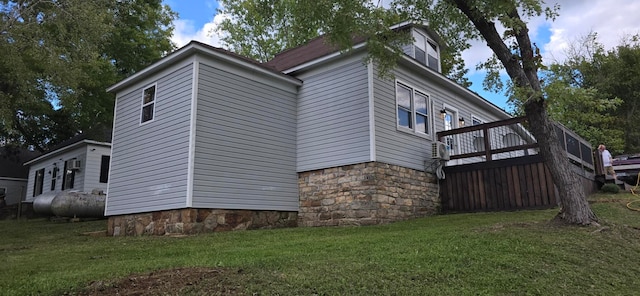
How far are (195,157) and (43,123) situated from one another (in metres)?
17.2

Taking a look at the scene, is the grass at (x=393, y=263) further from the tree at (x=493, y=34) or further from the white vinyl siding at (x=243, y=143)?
the white vinyl siding at (x=243, y=143)

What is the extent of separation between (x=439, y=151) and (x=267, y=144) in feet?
14.0

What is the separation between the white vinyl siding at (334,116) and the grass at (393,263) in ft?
11.2

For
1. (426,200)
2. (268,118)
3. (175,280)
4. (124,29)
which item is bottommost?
(175,280)

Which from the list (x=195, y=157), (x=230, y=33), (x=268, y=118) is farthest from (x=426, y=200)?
(x=230, y=33)

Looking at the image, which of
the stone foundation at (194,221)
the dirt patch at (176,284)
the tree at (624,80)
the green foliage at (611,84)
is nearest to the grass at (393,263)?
the dirt patch at (176,284)

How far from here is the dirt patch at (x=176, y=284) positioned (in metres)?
3.43

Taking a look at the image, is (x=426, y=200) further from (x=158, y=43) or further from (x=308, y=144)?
(x=158, y=43)

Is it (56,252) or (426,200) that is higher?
(426,200)

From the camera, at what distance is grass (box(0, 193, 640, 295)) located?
11.9 feet

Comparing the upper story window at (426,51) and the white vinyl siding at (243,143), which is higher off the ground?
the upper story window at (426,51)

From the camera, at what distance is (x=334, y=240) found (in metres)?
6.47

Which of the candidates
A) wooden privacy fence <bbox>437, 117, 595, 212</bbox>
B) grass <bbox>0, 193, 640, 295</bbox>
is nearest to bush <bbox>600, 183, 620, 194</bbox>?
wooden privacy fence <bbox>437, 117, 595, 212</bbox>

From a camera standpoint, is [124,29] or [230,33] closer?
[124,29]
